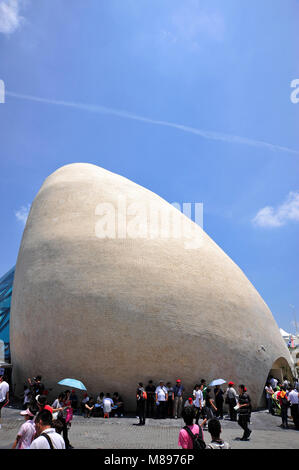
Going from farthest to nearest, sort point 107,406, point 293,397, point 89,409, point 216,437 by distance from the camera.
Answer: point 107,406 → point 89,409 → point 293,397 → point 216,437

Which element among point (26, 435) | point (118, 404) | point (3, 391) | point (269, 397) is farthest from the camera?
point (269, 397)

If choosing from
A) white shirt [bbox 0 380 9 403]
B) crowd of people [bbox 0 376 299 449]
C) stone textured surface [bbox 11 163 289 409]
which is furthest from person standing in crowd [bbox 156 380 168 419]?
white shirt [bbox 0 380 9 403]

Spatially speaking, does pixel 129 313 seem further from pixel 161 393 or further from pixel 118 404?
pixel 118 404

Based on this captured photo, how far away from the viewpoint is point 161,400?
399 inches

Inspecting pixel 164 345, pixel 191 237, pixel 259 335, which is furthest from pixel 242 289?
pixel 164 345

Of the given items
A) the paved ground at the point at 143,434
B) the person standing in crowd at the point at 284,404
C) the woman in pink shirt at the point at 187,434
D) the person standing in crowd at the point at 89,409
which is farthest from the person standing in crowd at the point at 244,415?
the woman in pink shirt at the point at 187,434

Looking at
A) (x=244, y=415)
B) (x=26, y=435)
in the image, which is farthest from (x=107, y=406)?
(x=26, y=435)

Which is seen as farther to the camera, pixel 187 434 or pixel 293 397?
pixel 293 397

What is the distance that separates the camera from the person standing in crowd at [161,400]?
10.1 meters

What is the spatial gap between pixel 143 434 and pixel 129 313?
4.01 meters

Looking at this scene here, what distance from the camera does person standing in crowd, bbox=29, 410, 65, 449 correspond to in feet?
10.1

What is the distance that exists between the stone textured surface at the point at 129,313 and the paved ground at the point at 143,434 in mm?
1561

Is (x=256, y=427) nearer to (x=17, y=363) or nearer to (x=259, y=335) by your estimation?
(x=259, y=335)

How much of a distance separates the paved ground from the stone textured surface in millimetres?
1561
